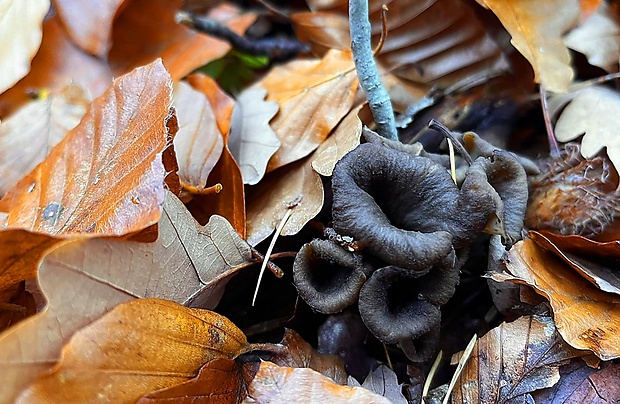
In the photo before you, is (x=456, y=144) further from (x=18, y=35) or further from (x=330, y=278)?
(x=18, y=35)

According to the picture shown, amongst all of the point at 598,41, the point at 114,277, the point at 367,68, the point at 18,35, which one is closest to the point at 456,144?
the point at 367,68

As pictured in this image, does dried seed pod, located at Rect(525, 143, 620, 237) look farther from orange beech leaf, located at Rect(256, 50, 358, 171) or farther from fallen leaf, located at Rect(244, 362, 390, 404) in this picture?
fallen leaf, located at Rect(244, 362, 390, 404)

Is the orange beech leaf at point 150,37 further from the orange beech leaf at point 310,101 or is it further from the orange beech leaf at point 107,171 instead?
the orange beech leaf at point 107,171

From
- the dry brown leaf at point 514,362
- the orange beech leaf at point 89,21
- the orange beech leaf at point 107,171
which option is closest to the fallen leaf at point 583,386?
Result: the dry brown leaf at point 514,362

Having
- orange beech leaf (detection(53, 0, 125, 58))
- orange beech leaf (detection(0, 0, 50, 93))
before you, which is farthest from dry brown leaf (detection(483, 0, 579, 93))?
orange beech leaf (detection(0, 0, 50, 93))

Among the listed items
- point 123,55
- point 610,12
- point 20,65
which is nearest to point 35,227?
point 20,65
